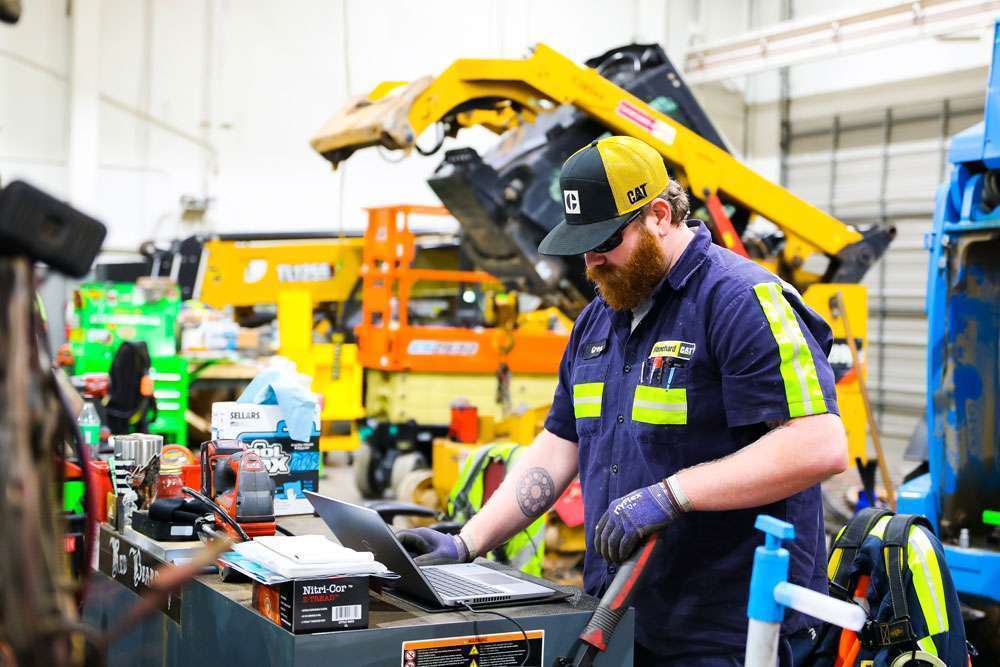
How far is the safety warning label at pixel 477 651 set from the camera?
1914 millimetres

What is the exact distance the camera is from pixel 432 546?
2467 millimetres

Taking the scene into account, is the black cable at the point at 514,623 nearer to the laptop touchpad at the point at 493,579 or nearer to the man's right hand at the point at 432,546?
the laptop touchpad at the point at 493,579

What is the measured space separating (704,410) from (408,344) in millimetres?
6191

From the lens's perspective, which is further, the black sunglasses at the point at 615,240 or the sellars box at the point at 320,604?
the black sunglasses at the point at 615,240

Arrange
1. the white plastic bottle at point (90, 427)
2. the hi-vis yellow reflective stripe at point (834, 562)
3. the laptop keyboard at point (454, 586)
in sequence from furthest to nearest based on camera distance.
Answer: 1. the white plastic bottle at point (90, 427)
2. the hi-vis yellow reflective stripe at point (834, 562)
3. the laptop keyboard at point (454, 586)

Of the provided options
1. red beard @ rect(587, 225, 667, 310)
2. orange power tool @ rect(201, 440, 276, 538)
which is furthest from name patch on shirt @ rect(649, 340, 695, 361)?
orange power tool @ rect(201, 440, 276, 538)

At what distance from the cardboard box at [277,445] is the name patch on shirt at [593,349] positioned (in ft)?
2.43

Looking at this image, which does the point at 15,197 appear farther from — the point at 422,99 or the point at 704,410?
the point at 422,99

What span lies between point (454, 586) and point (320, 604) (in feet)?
1.20

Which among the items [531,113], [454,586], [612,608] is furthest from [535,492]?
[531,113]

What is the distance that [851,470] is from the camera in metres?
11.3

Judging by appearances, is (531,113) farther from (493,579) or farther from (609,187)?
(493,579)

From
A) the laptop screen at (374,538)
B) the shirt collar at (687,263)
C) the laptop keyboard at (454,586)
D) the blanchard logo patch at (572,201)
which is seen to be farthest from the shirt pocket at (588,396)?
the laptop screen at (374,538)

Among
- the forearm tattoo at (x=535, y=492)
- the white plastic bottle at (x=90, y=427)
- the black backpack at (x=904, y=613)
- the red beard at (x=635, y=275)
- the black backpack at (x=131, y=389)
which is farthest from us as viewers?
the black backpack at (x=131, y=389)
